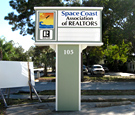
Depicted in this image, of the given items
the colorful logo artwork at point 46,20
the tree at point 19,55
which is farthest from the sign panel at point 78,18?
the tree at point 19,55

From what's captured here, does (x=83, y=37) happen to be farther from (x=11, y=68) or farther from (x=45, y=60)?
(x=45, y=60)

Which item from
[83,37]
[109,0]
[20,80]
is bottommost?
[20,80]

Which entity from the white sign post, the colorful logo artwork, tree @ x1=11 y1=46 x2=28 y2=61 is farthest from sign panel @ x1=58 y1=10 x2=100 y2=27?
tree @ x1=11 y1=46 x2=28 y2=61

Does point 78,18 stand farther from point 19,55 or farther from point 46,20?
point 19,55

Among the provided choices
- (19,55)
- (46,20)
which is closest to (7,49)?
(19,55)

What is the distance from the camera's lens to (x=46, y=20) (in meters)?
7.33

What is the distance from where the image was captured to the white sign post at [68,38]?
23.7 feet

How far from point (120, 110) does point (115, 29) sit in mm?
12138

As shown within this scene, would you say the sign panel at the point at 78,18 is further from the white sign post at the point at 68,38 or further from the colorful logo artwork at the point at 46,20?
the colorful logo artwork at the point at 46,20

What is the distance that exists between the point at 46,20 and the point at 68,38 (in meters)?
1.19

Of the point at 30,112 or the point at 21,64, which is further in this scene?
the point at 21,64

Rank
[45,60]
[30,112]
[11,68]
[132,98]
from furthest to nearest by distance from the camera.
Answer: [45,60] < [132,98] < [11,68] < [30,112]

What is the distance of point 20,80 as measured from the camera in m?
8.76

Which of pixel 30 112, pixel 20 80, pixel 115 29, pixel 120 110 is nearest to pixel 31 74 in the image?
pixel 20 80
